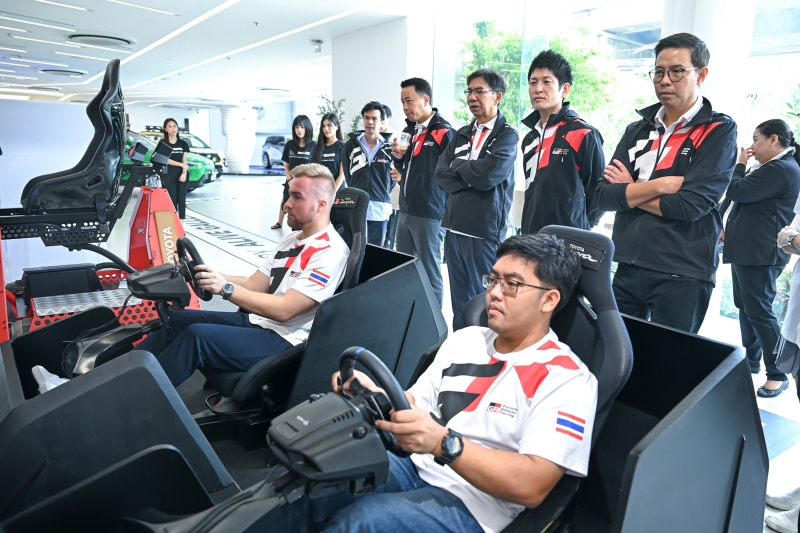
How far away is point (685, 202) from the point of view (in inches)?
80.9

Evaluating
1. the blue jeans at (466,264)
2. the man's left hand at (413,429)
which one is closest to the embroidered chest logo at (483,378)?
the man's left hand at (413,429)

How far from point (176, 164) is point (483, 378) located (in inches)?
285

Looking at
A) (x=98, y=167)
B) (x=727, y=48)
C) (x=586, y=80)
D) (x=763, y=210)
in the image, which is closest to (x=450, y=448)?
(x=763, y=210)

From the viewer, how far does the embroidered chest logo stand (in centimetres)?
135

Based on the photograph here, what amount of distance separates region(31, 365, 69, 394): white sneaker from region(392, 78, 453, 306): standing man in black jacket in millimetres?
2208

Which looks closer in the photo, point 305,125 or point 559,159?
point 559,159

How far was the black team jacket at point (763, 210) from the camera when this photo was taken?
296 centimetres

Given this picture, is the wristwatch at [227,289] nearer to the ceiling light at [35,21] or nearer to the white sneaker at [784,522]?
the white sneaker at [784,522]

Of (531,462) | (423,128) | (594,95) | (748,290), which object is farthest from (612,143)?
(531,462)

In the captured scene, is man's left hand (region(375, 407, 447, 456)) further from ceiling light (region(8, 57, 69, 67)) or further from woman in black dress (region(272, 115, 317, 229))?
ceiling light (region(8, 57, 69, 67))

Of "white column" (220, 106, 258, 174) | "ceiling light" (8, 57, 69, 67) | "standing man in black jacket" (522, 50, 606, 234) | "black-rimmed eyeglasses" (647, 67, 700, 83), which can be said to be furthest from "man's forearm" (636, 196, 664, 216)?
"white column" (220, 106, 258, 174)

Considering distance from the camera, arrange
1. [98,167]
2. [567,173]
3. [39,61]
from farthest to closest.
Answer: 1. [39,61]
2. [98,167]
3. [567,173]

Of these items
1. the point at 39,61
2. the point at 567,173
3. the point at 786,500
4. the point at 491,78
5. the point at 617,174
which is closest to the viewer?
the point at 786,500

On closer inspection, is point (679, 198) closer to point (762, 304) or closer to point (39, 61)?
point (762, 304)
